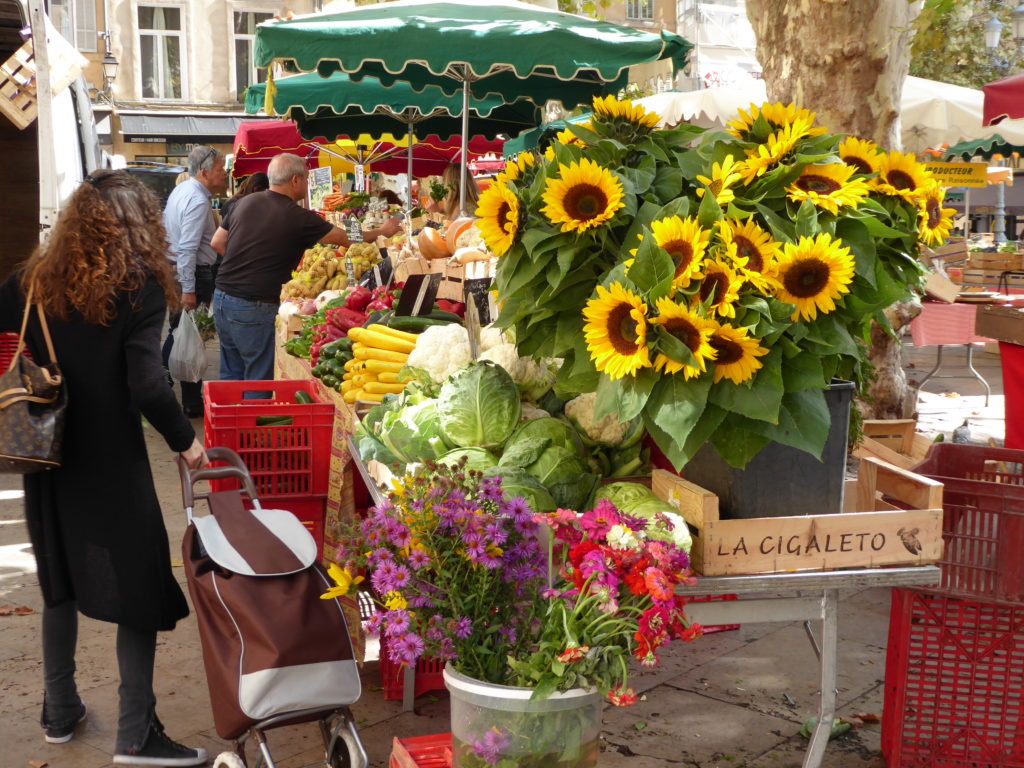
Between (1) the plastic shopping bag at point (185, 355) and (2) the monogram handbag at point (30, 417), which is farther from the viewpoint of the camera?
(1) the plastic shopping bag at point (185, 355)

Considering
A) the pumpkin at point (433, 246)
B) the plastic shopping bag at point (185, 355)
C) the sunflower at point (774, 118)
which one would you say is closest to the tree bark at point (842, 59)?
the pumpkin at point (433, 246)

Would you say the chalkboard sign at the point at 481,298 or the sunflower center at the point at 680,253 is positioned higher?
the sunflower center at the point at 680,253

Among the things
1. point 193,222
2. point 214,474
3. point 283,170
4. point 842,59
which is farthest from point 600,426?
point 193,222

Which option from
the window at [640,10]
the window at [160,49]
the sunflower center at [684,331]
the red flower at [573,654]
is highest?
the window at [640,10]

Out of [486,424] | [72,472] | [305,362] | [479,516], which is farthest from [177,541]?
[479,516]

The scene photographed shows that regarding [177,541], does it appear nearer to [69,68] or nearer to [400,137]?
[69,68]

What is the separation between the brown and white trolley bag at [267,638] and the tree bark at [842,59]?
12.4 ft

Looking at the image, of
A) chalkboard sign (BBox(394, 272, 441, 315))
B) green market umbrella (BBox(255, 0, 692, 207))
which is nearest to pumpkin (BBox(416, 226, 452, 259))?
green market umbrella (BBox(255, 0, 692, 207))

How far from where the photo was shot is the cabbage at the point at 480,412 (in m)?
3.10

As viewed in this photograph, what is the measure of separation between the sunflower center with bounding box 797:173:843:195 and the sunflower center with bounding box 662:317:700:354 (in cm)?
50

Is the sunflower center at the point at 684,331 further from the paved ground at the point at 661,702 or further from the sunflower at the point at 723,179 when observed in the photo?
the paved ground at the point at 661,702

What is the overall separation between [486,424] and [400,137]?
8.19m

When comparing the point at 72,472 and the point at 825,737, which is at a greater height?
the point at 72,472

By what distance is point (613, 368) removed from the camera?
2289mm
